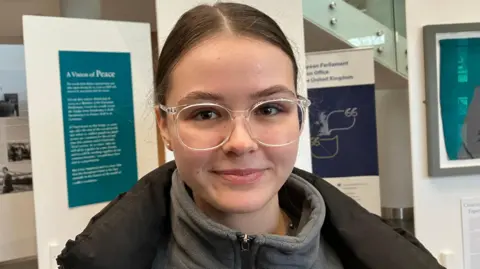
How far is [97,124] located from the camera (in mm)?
1966

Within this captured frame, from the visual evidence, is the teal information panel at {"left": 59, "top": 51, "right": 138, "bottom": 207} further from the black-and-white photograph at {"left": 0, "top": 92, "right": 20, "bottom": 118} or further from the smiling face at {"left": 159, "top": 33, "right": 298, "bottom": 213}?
the smiling face at {"left": 159, "top": 33, "right": 298, "bottom": 213}

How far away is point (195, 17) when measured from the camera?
104 cm

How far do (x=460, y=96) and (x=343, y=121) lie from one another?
1.90 ft

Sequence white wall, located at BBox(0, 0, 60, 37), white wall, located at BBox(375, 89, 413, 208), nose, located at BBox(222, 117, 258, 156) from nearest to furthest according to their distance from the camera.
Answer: nose, located at BBox(222, 117, 258, 156) → white wall, located at BBox(0, 0, 60, 37) → white wall, located at BBox(375, 89, 413, 208)

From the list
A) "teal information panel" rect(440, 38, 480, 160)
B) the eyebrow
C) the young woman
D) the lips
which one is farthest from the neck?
"teal information panel" rect(440, 38, 480, 160)

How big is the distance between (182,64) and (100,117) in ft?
3.55

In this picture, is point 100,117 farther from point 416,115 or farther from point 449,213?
point 449,213

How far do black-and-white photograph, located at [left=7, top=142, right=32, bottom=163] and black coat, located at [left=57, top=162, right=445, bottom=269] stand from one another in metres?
1.61

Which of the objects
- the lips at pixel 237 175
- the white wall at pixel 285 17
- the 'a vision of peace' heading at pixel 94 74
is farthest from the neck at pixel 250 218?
the 'a vision of peace' heading at pixel 94 74

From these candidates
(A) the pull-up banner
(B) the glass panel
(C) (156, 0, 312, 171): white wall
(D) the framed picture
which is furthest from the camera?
(B) the glass panel

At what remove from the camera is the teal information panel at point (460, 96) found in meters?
1.99

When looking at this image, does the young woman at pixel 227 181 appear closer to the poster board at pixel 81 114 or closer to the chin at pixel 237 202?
the chin at pixel 237 202

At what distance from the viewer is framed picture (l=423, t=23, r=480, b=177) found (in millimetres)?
1975

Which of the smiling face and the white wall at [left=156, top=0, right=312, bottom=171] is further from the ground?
the white wall at [left=156, top=0, right=312, bottom=171]
